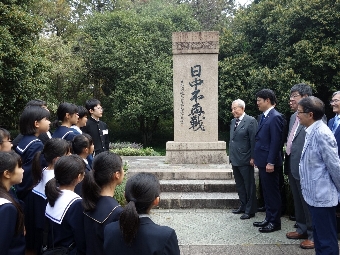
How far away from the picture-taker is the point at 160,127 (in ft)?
69.4

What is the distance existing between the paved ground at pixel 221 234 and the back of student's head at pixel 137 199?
2468 millimetres

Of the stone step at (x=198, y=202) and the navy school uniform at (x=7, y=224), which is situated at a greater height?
the navy school uniform at (x=7, y=224)

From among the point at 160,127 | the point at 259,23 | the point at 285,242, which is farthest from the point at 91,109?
the point at 160,127

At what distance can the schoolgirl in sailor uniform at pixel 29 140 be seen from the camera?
3.35 m

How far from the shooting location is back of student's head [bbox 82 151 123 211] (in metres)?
2.34

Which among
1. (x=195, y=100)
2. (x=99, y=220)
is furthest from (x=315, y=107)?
(x=195, y=100)

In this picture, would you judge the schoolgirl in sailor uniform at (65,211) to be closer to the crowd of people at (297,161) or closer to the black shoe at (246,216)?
the crowd of people at (297,161)

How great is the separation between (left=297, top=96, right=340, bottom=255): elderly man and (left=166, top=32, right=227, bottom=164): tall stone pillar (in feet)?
15.2

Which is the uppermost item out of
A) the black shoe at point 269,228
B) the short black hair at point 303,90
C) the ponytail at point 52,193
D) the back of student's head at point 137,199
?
the short black hair at point 303,90

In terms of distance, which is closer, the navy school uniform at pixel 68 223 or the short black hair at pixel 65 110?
the navy school uniform at pixel 68 223

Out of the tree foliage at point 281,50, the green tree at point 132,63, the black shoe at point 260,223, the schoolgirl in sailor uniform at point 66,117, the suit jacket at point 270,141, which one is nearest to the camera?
the schoolgirl in sailor uniform at point 66,117

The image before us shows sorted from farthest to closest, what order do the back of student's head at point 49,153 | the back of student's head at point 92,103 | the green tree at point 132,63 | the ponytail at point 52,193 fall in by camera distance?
the green tree at point 132,63, the back of student's head at point 92,103, the back of student's head at point 49,153, the ponytail at point 52,193

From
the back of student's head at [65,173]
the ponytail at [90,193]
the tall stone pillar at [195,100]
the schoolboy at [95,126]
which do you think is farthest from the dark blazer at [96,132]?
the ponytail at [90,193]

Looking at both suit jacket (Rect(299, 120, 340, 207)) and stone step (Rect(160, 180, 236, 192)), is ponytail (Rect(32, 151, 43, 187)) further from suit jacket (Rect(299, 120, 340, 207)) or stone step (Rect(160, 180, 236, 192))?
stone step (Rect(160, 180, 236, 192))
